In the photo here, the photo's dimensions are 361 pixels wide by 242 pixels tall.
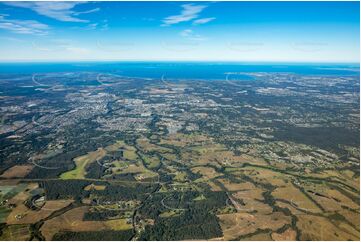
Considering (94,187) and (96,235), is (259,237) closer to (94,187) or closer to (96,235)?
(96,235)

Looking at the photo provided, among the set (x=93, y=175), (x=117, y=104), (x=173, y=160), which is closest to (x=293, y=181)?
(x=173, y=160)

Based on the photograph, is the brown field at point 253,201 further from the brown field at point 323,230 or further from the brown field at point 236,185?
the brown field at point 323,230

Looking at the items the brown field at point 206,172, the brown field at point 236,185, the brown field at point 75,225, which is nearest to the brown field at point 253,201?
the brown field at point 236,185

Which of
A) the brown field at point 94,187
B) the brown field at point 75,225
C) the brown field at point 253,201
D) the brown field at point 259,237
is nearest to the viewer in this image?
the brown field at point 259,237

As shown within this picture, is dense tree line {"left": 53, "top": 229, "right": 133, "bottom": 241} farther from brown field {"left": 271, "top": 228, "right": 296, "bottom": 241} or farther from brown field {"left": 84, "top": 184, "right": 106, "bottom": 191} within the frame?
brown field {"left": 271, "top": 228, "right": 296, "bottom": 241}

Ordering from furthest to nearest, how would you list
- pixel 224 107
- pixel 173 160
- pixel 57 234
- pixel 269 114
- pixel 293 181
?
1. pixel 224 107
2. pixel 269 114
3. pixel 173 160
4. pixel 293 181
5. pixel 57 234

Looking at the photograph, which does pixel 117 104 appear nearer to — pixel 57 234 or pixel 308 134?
pixel 308 134

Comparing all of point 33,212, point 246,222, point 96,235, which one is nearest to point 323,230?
point 246,222
